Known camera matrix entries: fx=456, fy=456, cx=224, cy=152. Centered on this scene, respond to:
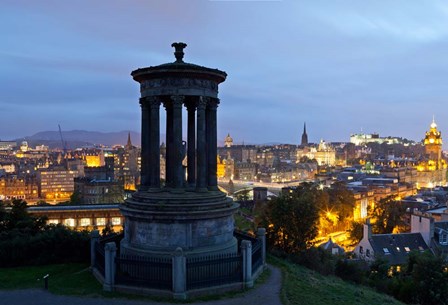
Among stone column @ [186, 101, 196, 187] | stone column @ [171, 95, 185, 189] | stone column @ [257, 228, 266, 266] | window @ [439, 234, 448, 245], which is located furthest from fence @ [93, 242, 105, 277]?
window @ [439, 234, 448, 245]

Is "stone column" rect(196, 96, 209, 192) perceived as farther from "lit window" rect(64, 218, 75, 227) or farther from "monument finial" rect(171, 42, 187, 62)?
"lit window" rect(64, 218, 75, 227)

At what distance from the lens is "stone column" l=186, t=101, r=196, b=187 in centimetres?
2073

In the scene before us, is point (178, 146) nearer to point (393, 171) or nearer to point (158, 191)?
point (158, 191)

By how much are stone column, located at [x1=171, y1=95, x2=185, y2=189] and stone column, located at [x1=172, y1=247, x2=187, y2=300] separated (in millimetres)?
4001

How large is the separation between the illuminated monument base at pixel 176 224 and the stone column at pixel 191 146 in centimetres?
265

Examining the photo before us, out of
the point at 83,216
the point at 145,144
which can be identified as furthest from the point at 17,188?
the point at 145,144

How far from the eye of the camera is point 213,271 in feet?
52.3

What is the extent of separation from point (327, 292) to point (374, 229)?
50.7m

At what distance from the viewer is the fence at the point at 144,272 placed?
1542cm

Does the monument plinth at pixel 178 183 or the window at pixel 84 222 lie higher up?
the monument plinth at pixel 178 183

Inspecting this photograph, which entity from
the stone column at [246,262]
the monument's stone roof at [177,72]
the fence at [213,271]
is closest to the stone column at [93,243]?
the fence at [213,271]

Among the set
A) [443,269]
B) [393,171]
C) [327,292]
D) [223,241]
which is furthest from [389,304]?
[393,171]

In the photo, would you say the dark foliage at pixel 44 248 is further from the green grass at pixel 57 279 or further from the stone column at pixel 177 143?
the stone column at pixel 177 143

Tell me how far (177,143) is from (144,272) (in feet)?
17.6
